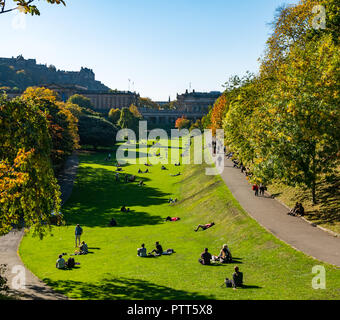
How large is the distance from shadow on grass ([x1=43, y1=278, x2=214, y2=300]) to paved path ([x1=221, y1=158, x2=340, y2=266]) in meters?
7.39

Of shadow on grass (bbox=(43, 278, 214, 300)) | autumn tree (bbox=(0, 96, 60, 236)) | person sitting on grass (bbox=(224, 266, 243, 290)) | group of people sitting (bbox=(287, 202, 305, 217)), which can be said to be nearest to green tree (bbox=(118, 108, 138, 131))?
group of people sitting (bbox=(287, 202, 305, 217))

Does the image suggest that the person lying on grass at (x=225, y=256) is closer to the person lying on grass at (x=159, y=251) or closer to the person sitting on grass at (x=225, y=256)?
the person sitting on grass at (x=225, y=256)

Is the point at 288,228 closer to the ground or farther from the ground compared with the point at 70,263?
farther from the ground

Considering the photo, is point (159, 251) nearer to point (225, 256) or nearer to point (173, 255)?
point (173, 255)

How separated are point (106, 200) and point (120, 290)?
3214 cm

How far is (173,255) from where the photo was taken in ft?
86.5

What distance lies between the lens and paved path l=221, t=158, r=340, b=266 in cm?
2141

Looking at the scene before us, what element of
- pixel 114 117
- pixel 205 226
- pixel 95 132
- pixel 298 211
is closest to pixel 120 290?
pixel 205 226

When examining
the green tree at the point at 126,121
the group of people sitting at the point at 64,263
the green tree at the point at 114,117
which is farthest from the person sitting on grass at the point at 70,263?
the green tree at the point at 114,117

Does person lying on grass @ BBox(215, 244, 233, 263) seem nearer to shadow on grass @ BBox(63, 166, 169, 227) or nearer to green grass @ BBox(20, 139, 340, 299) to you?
green grass @ BBox(20, 139, 340, 299)

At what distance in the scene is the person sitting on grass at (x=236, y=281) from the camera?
18359 mm

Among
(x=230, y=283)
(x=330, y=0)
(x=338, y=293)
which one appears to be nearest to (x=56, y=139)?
(x=330, y=0)

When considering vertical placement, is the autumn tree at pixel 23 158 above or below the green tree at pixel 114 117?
below
